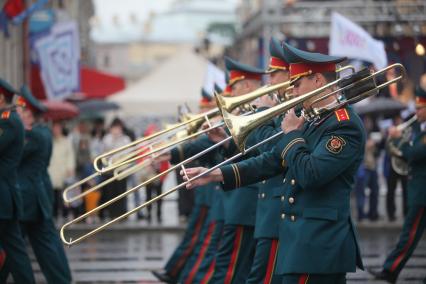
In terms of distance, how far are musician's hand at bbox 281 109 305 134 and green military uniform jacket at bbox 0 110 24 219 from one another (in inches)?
129

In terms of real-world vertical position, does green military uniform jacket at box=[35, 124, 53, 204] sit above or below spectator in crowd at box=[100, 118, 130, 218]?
above

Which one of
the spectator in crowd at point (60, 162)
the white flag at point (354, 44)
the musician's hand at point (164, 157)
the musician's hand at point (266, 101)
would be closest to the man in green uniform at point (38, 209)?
the musician's hand at point (164, 157)

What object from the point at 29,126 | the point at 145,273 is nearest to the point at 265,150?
the point at 29,126

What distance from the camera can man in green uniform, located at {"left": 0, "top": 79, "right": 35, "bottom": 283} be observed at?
9224 mm

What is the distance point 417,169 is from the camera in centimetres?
1111

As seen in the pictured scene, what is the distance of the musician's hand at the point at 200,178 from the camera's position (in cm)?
659

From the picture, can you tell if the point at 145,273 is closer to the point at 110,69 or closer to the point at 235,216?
the point at 235,216

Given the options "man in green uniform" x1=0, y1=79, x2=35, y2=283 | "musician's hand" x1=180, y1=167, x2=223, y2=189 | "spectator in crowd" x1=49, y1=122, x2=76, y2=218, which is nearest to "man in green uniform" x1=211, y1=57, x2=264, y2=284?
"man in green uniform" x1=0, y1=79, x2=35, y2=283

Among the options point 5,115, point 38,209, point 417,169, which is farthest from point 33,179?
point 417,169

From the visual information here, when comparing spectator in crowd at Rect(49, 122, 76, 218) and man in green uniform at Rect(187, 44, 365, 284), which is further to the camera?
spectator in crowd at Rect(49, 122, 76, 218)

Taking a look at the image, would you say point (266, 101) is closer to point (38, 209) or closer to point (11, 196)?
point (11, 196)

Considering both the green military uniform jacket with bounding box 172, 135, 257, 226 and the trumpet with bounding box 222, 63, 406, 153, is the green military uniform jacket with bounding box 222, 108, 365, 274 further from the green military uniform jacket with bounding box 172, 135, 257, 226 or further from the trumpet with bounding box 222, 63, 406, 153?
the green military uniform jacket with bounding box 172, 135, 257, 226

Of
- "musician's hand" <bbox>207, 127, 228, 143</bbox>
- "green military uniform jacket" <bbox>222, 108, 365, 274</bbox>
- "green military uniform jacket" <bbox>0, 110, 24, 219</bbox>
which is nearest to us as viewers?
"green military uniform jacket" <bbox>222, 108, 365, 274</bbox>

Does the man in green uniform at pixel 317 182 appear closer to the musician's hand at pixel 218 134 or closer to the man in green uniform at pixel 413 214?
the musician's hand at pixel 218 134
